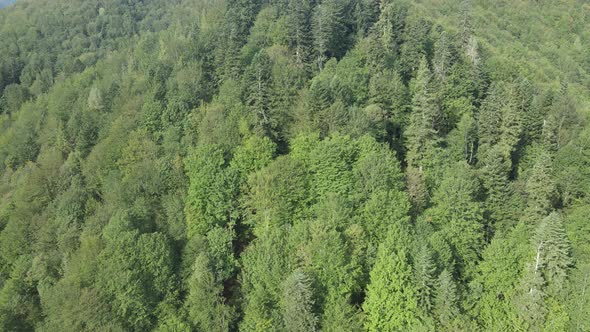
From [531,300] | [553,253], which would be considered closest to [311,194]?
[531,300]

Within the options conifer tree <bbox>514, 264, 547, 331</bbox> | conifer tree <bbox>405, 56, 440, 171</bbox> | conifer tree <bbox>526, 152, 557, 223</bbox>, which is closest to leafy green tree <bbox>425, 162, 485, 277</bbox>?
conifer tree <bbox>514, 264, 547, 331</bbox>

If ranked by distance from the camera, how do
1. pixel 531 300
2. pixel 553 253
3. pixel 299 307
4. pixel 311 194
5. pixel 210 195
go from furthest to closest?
1. pixel 210 195
2. pixel 311 194
3. pixel 553 253
4. pixel 531 300
5. pixel 299 307

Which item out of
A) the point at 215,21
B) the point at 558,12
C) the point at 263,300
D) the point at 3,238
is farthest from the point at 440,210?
the point at 558,12

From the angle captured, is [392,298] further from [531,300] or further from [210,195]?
[210,195]

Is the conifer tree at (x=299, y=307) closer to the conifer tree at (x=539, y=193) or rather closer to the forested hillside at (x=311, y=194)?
the forested hillside at (x=311, y=194)

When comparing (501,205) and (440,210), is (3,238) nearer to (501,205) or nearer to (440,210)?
(440,210)

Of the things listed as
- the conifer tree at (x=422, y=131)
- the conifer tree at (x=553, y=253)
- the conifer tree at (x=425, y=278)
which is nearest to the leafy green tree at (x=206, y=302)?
the conifer tree at (x=425, y=278)

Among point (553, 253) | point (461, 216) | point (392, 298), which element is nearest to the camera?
point (392, 298)

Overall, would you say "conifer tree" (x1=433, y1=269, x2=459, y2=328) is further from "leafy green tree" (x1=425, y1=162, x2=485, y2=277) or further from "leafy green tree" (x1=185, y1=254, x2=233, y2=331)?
"leafy green tree" (x1=185, y1=254, x2=233, y2=331)
